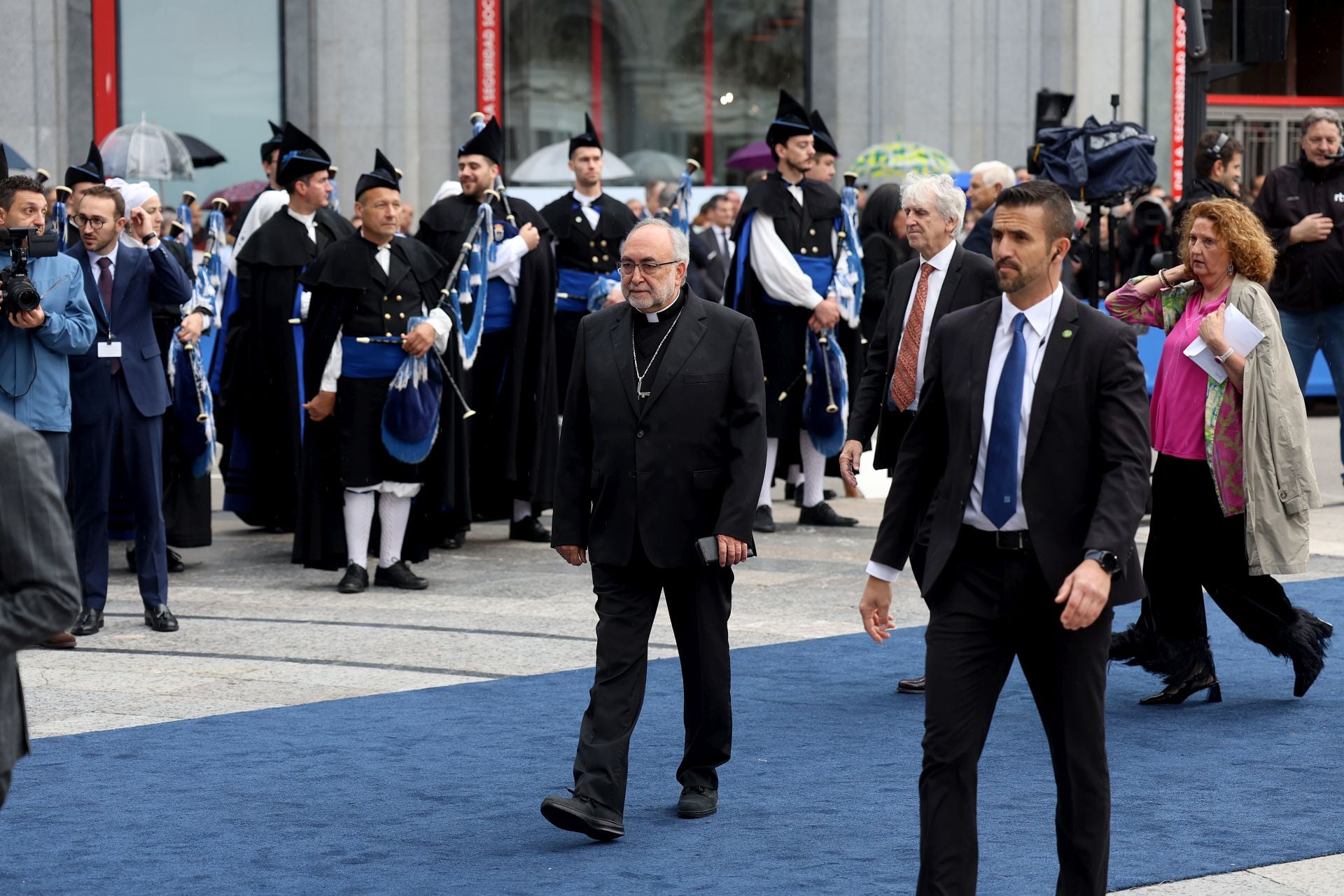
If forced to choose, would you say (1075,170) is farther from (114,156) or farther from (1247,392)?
(114,156)

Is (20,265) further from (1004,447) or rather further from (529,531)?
(1004,447)

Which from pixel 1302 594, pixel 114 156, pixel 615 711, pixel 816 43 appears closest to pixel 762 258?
pixel 1302 594

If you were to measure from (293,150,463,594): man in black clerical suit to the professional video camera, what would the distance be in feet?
6.46

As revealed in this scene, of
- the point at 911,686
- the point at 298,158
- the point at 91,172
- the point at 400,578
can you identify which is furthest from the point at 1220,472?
the point at 91,172

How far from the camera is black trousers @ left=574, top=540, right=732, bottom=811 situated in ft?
19.0

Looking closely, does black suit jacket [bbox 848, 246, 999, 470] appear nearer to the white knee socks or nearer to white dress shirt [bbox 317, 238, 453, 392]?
white dress shirt [bbox 317, 238, 453, 392]

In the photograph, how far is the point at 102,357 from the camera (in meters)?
8.90

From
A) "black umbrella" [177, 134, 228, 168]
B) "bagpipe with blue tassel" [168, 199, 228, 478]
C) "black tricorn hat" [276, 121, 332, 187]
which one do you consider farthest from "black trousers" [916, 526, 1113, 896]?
"black umbrella" [177, 134, 228, 168]

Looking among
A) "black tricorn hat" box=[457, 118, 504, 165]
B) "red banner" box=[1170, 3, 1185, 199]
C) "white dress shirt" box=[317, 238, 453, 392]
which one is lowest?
"white dress shirt" box=[317, 238, 453, 392]

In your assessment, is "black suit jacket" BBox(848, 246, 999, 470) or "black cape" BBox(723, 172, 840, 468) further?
"black cape" BBox(723, 172, 840, 468)

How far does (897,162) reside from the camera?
66.6 ft

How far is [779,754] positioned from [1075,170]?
6669 millimetres

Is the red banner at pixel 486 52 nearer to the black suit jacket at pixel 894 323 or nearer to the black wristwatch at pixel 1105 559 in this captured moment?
the black suit jacket at pixel 894 323

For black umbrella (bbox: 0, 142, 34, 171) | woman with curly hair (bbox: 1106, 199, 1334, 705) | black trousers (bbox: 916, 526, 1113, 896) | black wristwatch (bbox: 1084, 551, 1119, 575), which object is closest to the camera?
black wristwatch (bbox: 1084, 551, 1119, 575)
